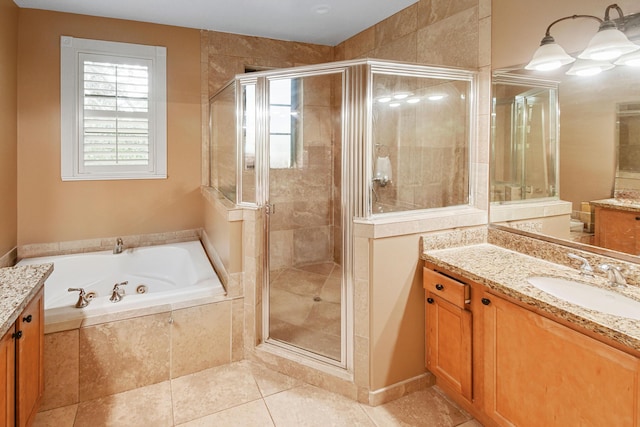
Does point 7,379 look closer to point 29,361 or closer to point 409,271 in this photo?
point 29,361

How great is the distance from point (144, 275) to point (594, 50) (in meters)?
3.42

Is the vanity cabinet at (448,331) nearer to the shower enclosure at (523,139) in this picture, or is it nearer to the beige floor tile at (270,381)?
the shower enclosure at (523,139)

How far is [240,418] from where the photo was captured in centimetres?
196

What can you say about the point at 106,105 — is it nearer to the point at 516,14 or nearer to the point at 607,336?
the point at 516,14

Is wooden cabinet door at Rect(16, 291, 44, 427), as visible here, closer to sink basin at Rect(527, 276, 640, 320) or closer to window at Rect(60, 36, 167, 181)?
window at Rect(60, 36, 167, 181)

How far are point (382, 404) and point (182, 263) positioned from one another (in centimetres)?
205

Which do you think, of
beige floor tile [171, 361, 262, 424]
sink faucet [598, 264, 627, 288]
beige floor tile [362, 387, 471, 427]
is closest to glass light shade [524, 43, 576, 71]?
sink faucet [598, 264, 627, 288]

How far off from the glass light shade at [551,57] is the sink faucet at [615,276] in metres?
0.98

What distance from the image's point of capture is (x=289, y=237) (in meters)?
2.94

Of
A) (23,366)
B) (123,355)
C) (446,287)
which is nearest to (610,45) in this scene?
(446,287)

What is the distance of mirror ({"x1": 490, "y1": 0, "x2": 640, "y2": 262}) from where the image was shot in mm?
1643

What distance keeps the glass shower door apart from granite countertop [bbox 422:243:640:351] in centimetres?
70

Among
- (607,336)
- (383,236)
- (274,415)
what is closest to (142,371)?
(274,415)

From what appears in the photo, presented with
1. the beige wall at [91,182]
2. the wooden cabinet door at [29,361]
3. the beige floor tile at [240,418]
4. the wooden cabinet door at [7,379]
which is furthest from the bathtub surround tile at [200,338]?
the beige wall at [91,182]
